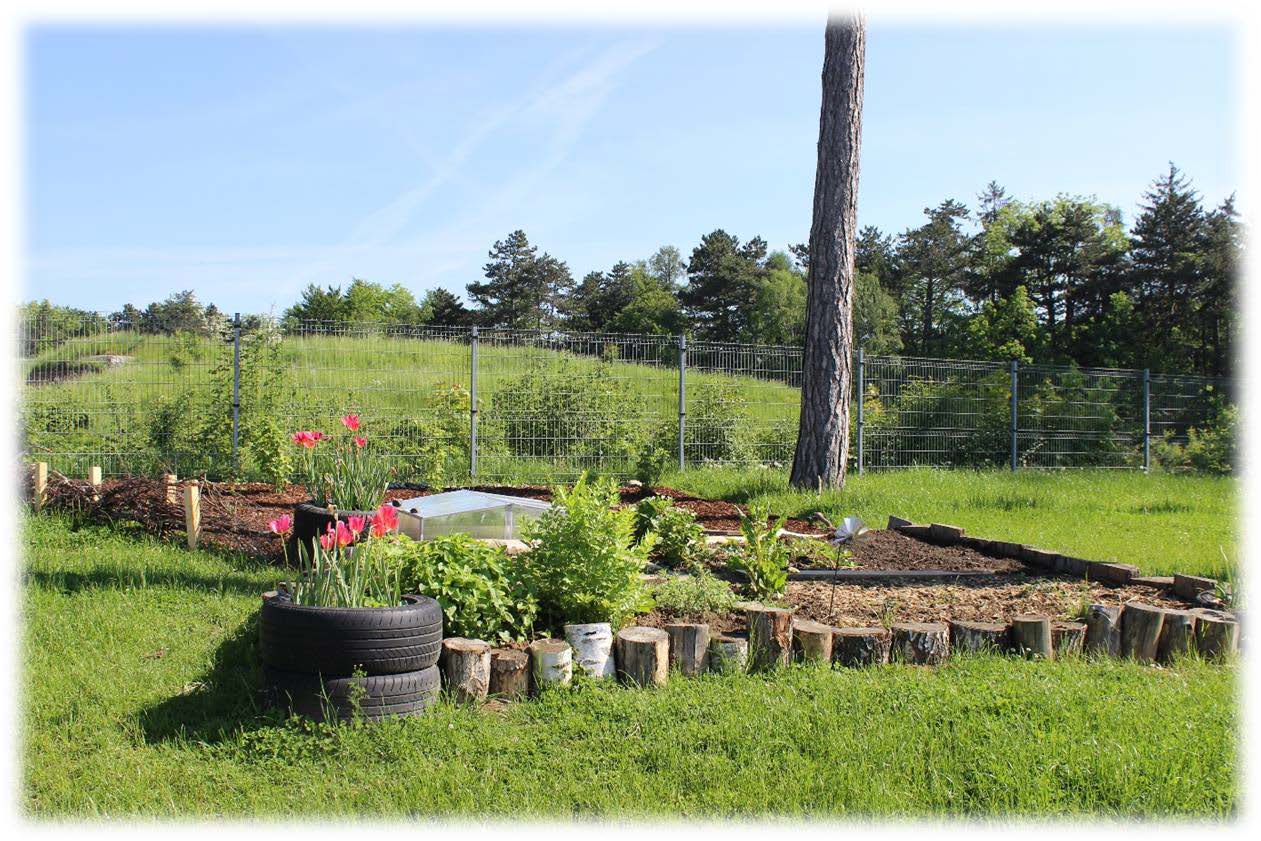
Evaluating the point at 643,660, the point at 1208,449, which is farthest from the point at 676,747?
the point at 1208,449

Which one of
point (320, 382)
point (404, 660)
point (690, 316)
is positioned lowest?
point (404, 660)

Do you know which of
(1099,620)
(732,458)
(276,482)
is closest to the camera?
(1099,620)

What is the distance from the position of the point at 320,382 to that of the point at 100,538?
14.5 ft

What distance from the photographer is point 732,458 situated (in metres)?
11.9

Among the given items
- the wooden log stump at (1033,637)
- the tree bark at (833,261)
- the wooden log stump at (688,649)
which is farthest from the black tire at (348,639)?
the tree bark at (833,261)

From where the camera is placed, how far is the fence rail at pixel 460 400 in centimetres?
973

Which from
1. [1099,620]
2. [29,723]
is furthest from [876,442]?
[29,723]

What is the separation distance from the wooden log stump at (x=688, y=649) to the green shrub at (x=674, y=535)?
5.75 feet

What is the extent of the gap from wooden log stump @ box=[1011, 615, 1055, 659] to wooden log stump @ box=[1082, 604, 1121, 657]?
0.30 meters

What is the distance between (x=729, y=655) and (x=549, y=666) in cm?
79

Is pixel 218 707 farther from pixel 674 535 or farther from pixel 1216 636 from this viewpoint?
pixel 1216 636

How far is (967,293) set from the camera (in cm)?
4181

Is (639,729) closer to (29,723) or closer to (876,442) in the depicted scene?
(29,723)

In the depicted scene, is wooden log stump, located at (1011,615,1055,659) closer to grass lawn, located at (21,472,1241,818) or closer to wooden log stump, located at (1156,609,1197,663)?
grass lawn, located at (21,472,1241,818)
